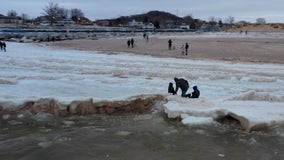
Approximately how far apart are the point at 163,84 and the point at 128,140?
11133mm

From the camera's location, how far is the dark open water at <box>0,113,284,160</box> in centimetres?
1127

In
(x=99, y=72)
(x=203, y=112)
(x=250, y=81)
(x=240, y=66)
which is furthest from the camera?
(x=240, y=66)

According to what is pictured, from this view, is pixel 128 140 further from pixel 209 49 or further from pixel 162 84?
pixel 209 49

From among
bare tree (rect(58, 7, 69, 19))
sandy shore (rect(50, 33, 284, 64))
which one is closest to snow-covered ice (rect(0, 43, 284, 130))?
sandy shore (rect(50, 33, 284, 64))

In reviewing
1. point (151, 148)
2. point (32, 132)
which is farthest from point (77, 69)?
point (151, 148)

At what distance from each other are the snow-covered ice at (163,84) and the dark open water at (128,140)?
0.71 m

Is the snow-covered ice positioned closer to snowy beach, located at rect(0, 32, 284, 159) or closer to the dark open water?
snowy beach, located at rect(0, 32, 284, 159)

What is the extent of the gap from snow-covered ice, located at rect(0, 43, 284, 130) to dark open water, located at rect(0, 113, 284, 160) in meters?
0.71

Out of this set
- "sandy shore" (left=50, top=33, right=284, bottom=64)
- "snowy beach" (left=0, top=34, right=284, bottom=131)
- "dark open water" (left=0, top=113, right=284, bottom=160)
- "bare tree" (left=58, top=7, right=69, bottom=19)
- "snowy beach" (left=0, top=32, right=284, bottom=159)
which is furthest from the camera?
"bare tree" (left=58, top=7, right=69, bottom=19)

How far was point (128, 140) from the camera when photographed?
1245 cm

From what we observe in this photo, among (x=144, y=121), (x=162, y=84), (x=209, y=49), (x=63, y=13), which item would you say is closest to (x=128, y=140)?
(x=144, y=121)

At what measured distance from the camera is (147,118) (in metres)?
14.8

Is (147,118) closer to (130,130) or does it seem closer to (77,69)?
(130,130)

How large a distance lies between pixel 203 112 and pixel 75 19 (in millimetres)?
181649
